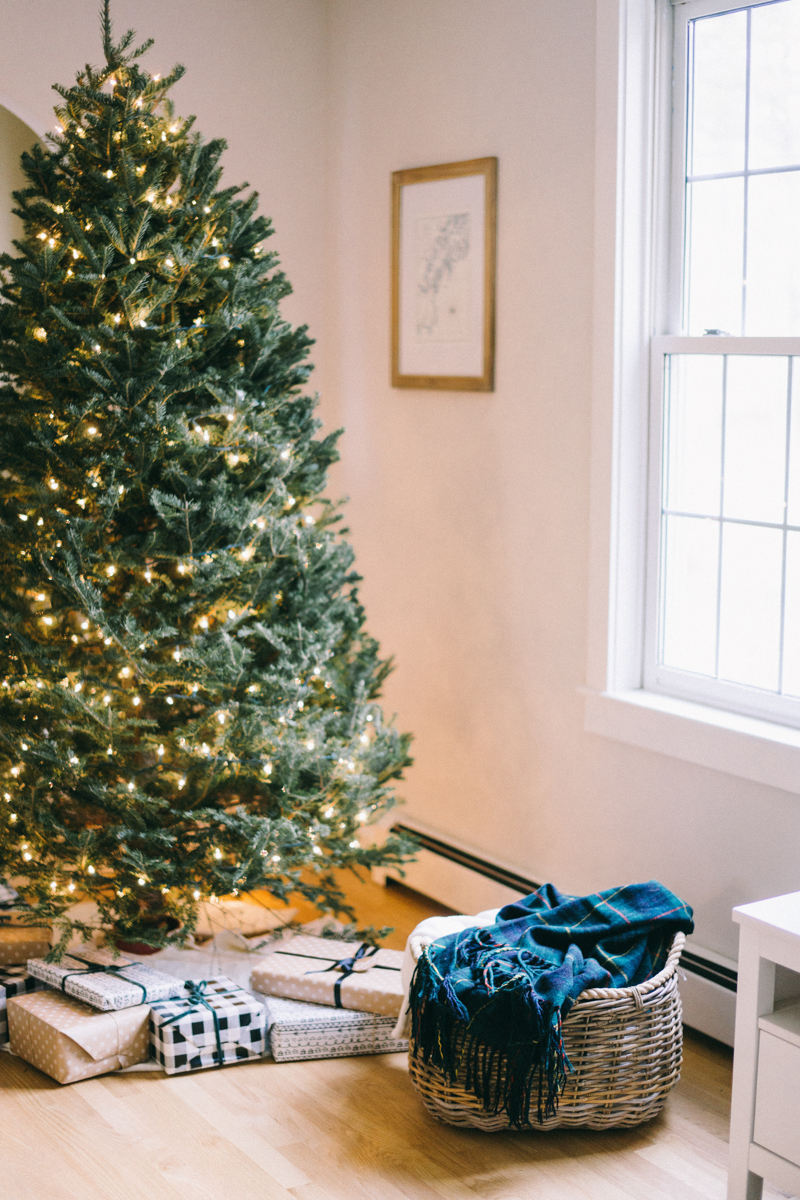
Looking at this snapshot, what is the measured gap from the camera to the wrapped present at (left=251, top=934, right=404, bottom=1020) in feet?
8.18

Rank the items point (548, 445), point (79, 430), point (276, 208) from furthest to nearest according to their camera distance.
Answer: point (276, 208) → point (548, 445) → point (79, 430)

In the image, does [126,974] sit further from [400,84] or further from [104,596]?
[400,84]

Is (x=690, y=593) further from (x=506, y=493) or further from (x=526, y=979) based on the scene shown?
(x=526, y=979)

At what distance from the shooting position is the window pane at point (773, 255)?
7.79ft

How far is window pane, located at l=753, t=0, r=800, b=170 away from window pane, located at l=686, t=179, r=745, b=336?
99 mm

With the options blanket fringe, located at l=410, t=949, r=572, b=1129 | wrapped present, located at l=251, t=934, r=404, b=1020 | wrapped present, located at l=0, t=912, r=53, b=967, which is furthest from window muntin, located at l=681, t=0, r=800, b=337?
wrapped present, located at l=0, t=912, r=53, b=967

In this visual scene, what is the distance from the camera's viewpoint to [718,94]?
2.50m

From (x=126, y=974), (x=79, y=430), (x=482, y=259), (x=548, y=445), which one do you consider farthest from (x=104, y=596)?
(x=482, y=259)

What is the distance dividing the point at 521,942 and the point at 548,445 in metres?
1.25

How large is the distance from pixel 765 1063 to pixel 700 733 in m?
0.78

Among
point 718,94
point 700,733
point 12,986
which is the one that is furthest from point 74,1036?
point 718,94

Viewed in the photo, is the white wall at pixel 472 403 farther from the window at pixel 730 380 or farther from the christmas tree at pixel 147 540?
the christmas tree at pixel 147 540

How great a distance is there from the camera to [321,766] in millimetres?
2621

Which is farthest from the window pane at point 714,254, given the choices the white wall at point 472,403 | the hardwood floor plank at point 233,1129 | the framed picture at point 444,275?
A: the hardwood floor plank at point 233,1129
